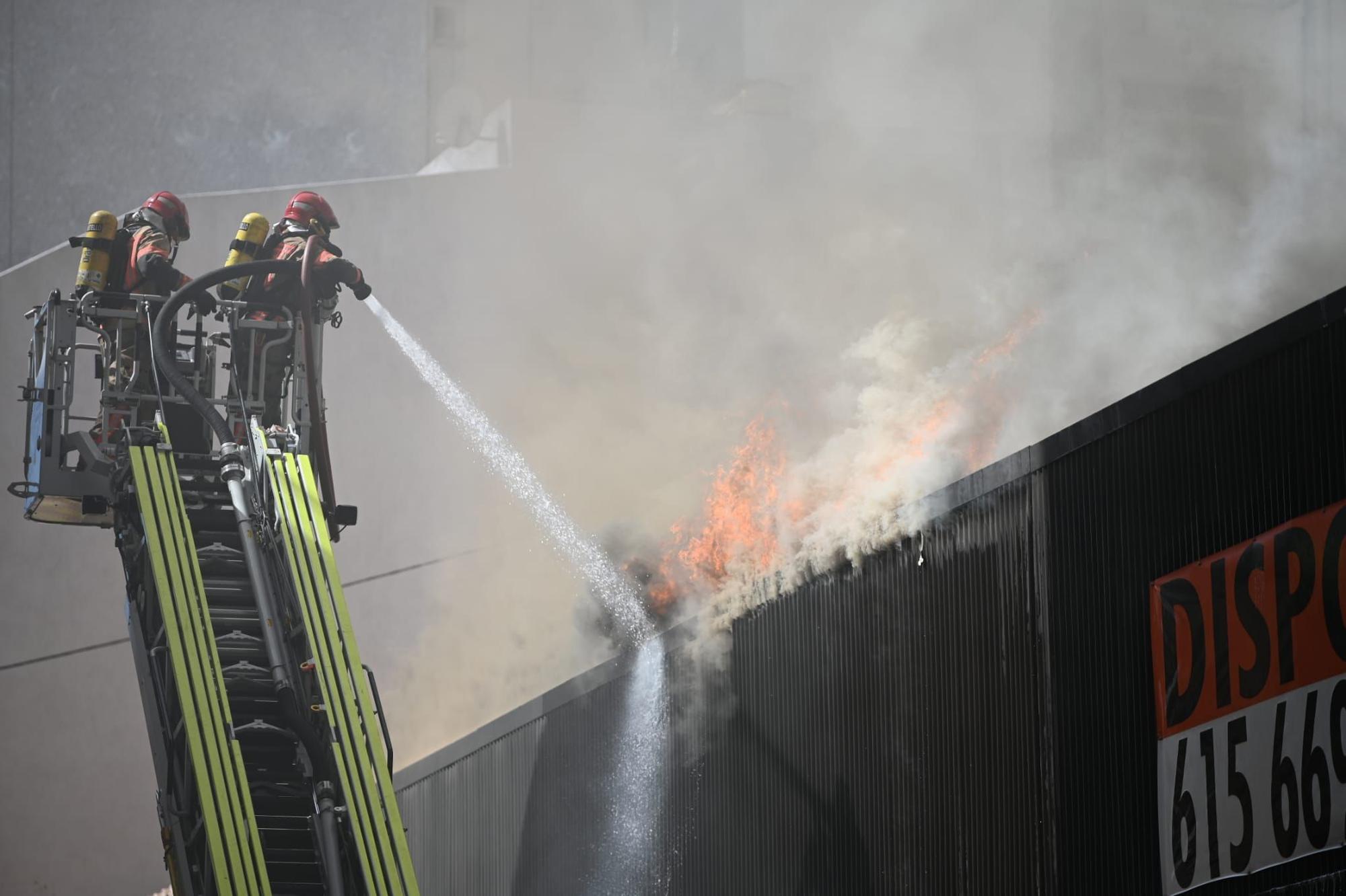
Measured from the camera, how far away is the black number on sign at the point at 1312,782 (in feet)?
20.1

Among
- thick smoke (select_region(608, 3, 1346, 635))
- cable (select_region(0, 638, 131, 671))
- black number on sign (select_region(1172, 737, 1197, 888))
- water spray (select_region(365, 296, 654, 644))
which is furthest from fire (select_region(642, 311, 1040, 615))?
cable (select_region(0, 638, 131, 671))

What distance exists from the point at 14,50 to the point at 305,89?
326 centimetres

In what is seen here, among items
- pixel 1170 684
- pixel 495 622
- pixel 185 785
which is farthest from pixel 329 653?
pixel 495 622

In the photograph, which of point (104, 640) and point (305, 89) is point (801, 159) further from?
point (104, 640)

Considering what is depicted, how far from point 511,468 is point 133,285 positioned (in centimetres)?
810

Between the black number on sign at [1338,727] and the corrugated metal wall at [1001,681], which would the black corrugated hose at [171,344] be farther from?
the black number on sign at [1338,727]

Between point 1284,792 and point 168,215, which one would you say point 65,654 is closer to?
point 168,215

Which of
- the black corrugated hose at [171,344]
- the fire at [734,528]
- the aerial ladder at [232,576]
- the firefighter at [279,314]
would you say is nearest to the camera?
the aerial ladder at [232,576]

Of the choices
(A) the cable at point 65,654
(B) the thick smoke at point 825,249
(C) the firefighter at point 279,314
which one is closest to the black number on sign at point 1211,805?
(C) the firefighter at point 279,314

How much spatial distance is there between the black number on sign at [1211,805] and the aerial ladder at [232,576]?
13.7 feet

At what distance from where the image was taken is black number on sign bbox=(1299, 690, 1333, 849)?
6137mm

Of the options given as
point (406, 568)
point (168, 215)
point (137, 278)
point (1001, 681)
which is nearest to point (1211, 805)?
point (1001, 681)

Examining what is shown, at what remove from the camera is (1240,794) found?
21.8ft

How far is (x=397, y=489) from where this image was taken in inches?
683
